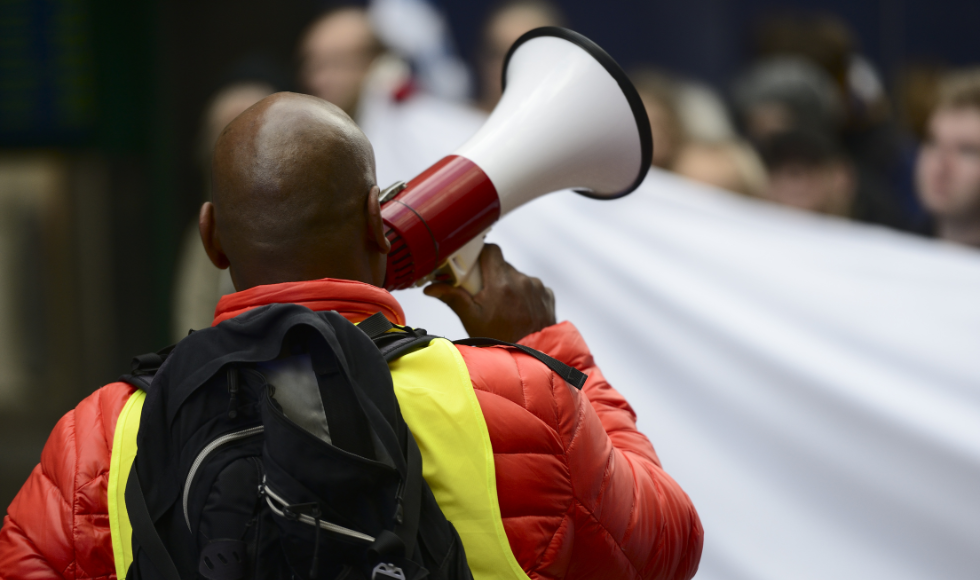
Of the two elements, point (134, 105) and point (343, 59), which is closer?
point (343, 59)

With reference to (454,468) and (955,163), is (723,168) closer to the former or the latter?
(955,163)

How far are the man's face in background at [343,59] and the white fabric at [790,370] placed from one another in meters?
1.04

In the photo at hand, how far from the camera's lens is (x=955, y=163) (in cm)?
226

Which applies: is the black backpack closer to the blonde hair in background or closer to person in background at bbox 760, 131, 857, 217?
the blonde hair in background

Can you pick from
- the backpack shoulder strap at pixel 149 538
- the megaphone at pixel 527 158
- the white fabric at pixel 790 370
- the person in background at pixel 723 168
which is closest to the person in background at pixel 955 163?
the person in background at pixel 723 168

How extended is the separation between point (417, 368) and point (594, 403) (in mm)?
266

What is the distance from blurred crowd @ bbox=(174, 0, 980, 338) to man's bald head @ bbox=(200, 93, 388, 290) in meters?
0.90

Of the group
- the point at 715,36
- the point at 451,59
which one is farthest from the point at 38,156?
the point at 715,36

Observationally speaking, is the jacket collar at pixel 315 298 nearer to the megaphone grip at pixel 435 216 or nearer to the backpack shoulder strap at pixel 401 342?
the backpack shoulder strap at pixel 401 342

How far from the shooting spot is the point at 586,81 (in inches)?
48.6

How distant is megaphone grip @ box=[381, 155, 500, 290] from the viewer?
1.10 metres

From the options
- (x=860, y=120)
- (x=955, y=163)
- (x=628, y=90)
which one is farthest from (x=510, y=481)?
(x=860, y=120)

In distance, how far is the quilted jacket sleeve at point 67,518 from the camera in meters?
0.87

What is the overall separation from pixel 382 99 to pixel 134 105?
7.13 feet
